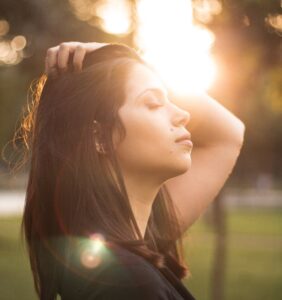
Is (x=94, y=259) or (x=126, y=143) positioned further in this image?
(x=126, y=143)

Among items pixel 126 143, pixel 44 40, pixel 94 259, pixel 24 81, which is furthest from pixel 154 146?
pixel 24 81

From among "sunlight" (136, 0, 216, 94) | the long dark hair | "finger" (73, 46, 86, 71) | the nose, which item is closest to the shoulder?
the long dark hair

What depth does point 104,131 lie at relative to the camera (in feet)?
7.45

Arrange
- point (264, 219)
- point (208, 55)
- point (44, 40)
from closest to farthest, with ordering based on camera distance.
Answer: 1. point (208, 55)
2. point (44, 40)
3. point (264, 219)

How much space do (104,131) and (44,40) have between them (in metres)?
4.85

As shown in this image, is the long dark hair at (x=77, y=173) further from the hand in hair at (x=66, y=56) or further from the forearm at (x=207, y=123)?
the forearm at (x=207, y=123)

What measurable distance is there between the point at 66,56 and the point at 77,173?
451 mm

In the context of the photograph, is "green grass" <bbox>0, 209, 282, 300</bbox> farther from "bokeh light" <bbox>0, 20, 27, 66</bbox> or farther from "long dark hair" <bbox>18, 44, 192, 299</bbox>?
"long dark hair" <bbox>18, 44, 192, 299</bbox>

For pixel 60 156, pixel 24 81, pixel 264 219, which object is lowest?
pixel 264 219

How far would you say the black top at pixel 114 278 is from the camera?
6.14 ft

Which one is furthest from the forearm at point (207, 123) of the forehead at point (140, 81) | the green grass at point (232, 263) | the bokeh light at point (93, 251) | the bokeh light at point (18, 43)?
the bokeh light at point (18, 43)

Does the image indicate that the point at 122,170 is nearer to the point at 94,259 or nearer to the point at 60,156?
the point at 60,156

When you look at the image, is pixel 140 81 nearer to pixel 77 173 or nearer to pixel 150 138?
pixel 150 138

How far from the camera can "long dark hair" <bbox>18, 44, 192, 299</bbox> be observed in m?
2.15
